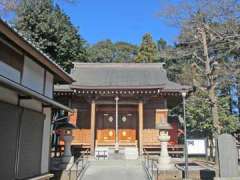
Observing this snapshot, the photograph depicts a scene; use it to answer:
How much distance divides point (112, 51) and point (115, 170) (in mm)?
43626

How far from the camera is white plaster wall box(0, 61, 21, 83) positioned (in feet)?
23.9

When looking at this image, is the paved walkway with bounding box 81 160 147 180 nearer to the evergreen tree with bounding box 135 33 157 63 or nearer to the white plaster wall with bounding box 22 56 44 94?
the white plaster wall with bounding box 22 56 44 94

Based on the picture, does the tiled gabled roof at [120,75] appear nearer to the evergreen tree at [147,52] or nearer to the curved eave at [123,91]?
the curved eave at [123,91]

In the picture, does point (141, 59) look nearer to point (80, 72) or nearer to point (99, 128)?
point (80, 72)

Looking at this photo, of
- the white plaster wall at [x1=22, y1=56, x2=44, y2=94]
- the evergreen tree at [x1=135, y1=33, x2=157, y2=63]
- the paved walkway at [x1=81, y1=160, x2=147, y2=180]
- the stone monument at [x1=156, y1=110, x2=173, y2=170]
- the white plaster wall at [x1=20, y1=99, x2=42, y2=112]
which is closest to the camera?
the white plaster wall at [x1=20, y1=99, x2=42, y2=112]

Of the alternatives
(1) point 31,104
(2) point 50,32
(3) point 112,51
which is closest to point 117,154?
(1) point 31,104

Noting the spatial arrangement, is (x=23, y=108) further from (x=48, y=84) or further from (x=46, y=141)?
(x=48, y=84)

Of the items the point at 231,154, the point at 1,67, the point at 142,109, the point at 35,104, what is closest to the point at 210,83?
the point at 142,109

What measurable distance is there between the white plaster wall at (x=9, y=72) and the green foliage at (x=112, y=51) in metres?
42.3

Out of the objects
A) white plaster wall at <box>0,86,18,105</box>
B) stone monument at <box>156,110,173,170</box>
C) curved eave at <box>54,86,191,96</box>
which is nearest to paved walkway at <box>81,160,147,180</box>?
stone monument at <box>156,110,173,170</box>

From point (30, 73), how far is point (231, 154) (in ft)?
24.6

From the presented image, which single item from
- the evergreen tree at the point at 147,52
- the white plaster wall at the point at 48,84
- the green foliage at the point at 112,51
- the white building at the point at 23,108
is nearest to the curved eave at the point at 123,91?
the white plaster wall at the point at 48,84

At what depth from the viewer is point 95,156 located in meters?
17.5

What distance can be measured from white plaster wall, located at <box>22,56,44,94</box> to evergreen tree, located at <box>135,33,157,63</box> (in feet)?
102
